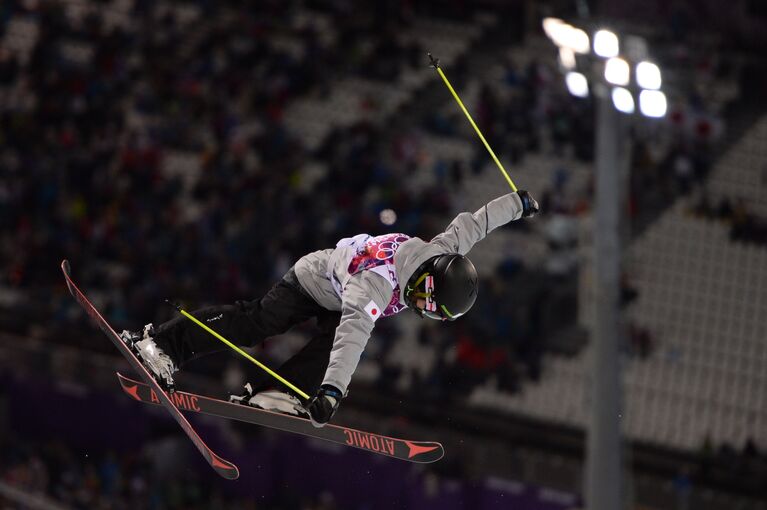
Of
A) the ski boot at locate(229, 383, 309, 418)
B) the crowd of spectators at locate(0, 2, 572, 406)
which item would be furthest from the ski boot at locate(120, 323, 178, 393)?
the crowd of spectators at locate(0, 2, 572, 406)

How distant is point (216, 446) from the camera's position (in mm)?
17266

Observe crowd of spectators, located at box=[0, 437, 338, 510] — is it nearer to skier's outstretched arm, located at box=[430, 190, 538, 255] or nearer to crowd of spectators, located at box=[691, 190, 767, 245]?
skier's outstretched arm, located at box=[430, 190, 538, 255]

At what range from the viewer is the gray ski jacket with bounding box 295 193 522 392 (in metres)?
7.17

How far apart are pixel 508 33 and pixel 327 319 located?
1898 centimetres

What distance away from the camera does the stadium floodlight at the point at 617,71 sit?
14391 mm

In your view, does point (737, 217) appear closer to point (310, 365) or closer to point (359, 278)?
point (310, 365)

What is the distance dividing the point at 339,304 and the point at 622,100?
7.12 meters

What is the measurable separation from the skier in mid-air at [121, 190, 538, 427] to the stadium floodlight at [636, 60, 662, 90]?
6.89 metres

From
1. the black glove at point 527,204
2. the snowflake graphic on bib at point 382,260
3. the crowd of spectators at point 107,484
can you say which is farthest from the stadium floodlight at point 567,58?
the snowflake graphic on bib at point 382,260

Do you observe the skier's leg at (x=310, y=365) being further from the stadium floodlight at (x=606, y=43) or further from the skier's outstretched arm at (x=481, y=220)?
the stadium floodlight at (x=606, y=43)

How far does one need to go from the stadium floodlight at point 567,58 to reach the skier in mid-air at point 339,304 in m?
7.23

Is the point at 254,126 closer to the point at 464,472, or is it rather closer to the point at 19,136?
the point at 19,136

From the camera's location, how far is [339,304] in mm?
8062

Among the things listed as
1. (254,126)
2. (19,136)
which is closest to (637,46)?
(254,126)
